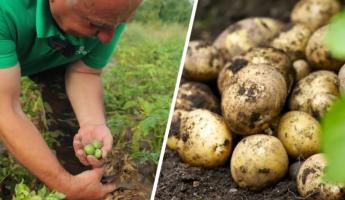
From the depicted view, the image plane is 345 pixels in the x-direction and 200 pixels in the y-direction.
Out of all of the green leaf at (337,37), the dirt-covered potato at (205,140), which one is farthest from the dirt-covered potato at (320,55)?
the green leaf at (337,37)

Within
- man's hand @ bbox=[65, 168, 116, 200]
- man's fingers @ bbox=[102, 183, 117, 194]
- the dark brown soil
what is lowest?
the dark brown soil

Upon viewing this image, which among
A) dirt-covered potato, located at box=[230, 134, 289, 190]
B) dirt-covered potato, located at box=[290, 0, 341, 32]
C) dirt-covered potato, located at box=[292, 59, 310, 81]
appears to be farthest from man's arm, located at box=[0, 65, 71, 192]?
dirt-covered potato, located at box=[290, 0, 341, 32]

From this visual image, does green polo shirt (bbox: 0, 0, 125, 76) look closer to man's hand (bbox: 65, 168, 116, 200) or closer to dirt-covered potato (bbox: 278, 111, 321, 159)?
man's hand (bbox: 65, 168, 116, 200)

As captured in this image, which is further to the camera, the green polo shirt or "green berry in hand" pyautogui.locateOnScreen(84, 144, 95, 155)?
"green berry in hand" pyautogui.locateOnScreen(84, 144, 95, 155)

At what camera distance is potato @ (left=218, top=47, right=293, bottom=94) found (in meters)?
2.22

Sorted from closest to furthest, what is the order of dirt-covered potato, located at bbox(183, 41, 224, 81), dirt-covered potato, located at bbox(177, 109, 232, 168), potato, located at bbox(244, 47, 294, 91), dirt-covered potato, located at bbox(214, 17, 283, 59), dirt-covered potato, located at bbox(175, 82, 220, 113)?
dirt-covered potato, located at bbox(177, 109, 232, 168)
potato, located at bbox(244, 47, 294, 91)
dirt-covered potato, located at bbox(175, 82, 220, 113)
dirt-covered potato, located at bbox(183, 41, 224, 81)
dirt-covered potato, located at bbox(214, 17, 283, 59)

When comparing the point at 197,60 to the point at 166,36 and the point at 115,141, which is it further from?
the point at 115,141

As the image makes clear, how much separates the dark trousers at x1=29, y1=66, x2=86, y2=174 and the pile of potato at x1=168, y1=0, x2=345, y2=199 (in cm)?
57

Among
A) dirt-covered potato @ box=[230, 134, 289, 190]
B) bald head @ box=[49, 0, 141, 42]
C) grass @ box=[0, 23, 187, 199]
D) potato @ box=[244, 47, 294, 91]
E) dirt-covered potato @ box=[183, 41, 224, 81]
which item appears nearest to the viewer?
bald head @ box=[49, 0, 141, 42]

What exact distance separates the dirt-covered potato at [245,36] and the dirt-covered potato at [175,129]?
1.81 feet

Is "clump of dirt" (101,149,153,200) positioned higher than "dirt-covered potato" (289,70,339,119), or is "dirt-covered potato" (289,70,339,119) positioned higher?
"dirt-covered potato" (289,70,339,119)

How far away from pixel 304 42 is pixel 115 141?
3.95 feet

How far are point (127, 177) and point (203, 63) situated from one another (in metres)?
0.92

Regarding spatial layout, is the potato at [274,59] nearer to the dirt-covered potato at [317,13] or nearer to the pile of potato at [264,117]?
the pile of potato at [264,117]
